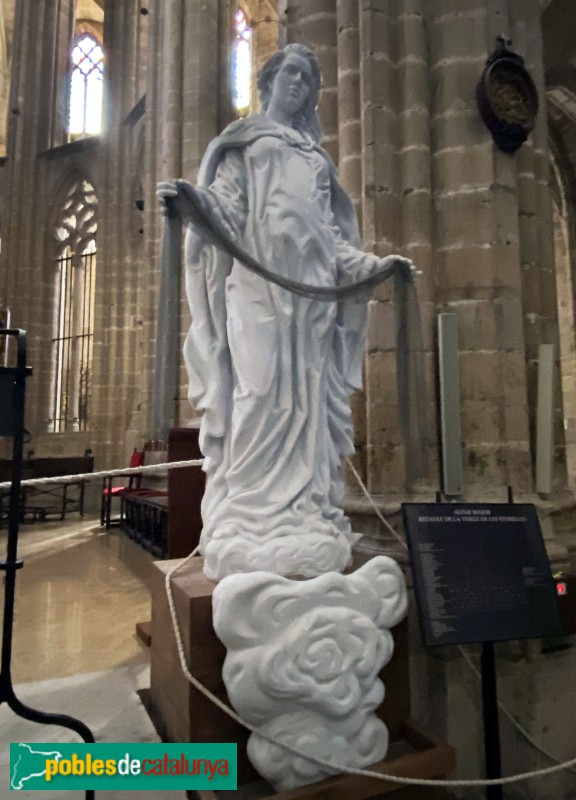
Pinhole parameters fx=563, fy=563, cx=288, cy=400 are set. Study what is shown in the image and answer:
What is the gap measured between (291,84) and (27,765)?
2.48 meters

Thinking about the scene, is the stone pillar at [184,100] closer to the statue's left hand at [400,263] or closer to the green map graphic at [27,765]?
the statue's left hand at [400,263]

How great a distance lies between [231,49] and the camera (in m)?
7.71

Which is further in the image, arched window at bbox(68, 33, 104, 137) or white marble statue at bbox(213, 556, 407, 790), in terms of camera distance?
arched window at bbox(68, 33, 104, 137)

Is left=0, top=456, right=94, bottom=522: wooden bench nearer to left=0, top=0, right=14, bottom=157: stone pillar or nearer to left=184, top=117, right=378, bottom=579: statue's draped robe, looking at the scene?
left=184, top=117, right=378, bottom=579: statue's draped robe

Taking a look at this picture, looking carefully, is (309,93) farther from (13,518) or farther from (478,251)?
(13,518)

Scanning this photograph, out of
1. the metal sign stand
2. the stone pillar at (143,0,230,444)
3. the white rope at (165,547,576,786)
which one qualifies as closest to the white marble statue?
the white rope at (165,547,576,786)

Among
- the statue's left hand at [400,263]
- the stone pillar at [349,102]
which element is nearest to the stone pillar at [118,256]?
the stone pillar at [349,102]

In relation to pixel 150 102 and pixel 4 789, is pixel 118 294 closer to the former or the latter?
pixel 150 102

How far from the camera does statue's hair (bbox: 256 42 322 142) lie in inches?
87.7

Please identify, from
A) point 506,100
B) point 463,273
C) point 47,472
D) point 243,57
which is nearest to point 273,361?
point 463,273

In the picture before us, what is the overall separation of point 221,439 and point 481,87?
2604 millimetres

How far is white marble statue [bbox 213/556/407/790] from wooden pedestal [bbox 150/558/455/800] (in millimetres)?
62

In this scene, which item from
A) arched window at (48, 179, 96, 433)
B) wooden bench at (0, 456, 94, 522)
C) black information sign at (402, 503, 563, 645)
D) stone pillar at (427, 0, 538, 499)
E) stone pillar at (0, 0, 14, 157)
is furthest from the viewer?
stone pillar at (0, 0, 14, 157)

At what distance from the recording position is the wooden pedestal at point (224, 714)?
157 cm
